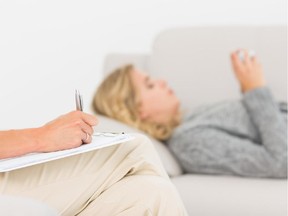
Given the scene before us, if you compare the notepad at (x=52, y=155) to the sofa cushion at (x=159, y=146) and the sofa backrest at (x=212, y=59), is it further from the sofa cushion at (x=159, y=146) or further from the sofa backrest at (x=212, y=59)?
the sofa backrest at (x=212, y=59)

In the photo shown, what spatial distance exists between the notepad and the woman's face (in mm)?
868

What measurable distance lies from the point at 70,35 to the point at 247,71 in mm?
1146

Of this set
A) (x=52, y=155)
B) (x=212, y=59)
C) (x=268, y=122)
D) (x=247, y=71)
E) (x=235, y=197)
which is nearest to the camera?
(x=52, y=155)

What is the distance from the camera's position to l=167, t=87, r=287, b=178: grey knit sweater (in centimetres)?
207

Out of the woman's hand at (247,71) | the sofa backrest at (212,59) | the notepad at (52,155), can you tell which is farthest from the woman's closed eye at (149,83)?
the notepad at (52,155)

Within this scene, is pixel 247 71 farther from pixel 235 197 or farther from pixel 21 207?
pixel 21 207

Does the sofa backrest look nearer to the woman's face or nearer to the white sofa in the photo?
the white sofa

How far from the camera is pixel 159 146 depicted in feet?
7.20

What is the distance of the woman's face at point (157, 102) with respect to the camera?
2.29 metres

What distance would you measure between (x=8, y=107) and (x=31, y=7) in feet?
1.57

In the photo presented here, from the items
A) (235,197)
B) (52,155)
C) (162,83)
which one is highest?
(52,155)

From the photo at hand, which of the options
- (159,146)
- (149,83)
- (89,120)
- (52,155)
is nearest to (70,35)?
(149,83)

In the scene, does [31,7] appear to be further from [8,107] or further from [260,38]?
[260,38]

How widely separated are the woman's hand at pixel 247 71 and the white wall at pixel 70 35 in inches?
27.2
